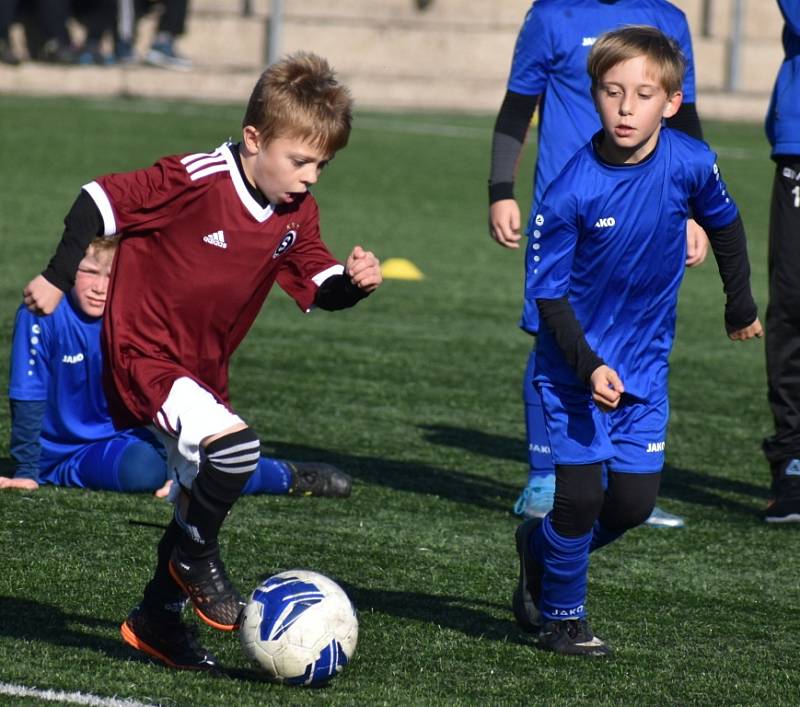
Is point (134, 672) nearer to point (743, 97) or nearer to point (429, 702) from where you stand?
point (429, 702)

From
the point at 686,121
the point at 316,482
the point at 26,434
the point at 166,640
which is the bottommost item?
the point at 316,482

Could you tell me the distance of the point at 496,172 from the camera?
576cm

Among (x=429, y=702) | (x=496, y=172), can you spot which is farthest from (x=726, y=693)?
(x=496, y=172)

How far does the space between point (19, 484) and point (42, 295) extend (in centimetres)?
197

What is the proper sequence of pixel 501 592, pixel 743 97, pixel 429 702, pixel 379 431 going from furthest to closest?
1. pixel 743 97
2. pixel 379 431
3. pixel 501 592
4. pixel 429 702

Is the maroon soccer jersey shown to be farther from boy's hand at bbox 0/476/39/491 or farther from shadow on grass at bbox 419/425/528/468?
shadow on grass at bbox 419/425/528/468

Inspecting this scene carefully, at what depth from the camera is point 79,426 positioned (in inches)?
234

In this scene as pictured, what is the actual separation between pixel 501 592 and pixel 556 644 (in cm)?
63

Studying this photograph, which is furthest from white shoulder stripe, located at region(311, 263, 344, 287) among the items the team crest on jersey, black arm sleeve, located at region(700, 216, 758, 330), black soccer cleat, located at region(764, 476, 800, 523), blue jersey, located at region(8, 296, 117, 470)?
black soccer cleat, located at region(764, 476, 800, 523)

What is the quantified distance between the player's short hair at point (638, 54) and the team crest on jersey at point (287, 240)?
830 millimetres

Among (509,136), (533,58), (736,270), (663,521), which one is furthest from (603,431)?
(533,58)

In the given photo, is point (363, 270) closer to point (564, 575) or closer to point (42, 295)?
point (42, 295)

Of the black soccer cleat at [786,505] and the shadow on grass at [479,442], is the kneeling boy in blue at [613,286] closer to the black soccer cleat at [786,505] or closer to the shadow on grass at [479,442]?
the black soccer cleat at [786,505]

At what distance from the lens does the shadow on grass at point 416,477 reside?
20.1 ft
